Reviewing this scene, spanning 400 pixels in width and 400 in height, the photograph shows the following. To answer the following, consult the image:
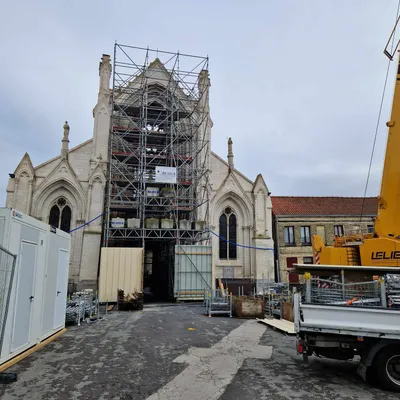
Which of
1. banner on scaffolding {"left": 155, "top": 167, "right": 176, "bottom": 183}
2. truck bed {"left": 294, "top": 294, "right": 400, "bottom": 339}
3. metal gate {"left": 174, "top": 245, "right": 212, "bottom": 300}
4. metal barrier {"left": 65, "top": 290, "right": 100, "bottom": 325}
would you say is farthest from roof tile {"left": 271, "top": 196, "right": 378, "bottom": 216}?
truck bed {"left": 294, "top": 294, "right": 400, "bottom": 339}

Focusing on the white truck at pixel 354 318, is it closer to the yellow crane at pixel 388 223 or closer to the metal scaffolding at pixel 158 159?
the yellow crane at pixel 388 223

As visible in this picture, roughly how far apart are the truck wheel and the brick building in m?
20.7

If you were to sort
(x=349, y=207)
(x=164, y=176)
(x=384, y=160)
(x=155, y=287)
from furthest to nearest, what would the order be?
(x=349, y=207) < (x=155, y=287) < (x=164, y=176) < (x=384, y=160)

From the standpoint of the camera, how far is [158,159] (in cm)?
2417

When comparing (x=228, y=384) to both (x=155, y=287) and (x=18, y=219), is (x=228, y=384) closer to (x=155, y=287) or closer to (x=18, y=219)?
(x=18, y=219)

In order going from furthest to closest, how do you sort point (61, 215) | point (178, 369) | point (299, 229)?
point (299, 229) < point (61, 215) < point (178, 369)

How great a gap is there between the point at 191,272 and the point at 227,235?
5782 millimetres

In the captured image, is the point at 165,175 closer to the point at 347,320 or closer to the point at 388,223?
the point at 388,223

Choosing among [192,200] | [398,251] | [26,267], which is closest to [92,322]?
[26,267]

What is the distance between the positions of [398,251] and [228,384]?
201 inches

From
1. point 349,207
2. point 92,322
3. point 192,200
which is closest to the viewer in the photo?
point 92,322

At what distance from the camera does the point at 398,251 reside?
7840mm

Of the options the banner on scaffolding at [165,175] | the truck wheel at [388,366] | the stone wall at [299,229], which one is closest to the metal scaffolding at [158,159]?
the banner on scaffolding at [165,175]

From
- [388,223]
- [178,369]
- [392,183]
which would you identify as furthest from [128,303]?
[392,183]
